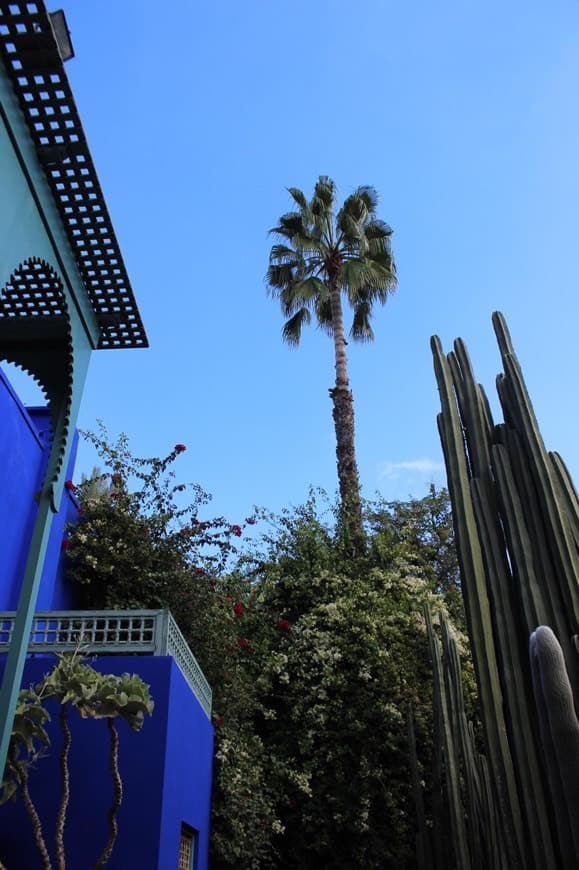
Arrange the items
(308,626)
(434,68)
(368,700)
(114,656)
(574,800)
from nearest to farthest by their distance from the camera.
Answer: (574,800) → (114,656) → (368,700) → (308,626) → (434,68)

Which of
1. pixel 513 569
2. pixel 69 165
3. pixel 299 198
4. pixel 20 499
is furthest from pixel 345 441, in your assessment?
pixel 69 165

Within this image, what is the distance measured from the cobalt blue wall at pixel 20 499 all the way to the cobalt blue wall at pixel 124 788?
5.91ft

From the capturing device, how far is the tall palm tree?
13.8 m

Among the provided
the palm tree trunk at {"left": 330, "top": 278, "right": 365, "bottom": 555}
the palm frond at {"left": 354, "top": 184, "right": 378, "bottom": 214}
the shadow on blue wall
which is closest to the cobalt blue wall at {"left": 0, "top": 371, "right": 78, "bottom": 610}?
the shadow on blue wall

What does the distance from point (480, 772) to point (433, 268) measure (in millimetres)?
10608

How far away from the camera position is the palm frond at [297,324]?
1452cm

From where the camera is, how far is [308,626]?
32.7ft

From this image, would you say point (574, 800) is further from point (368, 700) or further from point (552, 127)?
point (552, 127)

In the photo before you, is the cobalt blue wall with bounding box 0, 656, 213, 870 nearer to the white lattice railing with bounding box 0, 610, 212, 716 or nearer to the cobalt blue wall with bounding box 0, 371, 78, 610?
the white lattice railing with bounding box 0, 610, 212, 716

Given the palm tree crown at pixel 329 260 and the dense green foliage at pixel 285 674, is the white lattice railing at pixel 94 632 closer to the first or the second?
the dense green foliage at pixel 285 674

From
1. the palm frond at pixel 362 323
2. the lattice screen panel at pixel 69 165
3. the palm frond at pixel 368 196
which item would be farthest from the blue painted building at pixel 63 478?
the palm frond at pixel 368 196

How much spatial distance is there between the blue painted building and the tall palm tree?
7530 millimetres

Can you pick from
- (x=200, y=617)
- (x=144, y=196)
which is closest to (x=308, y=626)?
(x=200, y=617)

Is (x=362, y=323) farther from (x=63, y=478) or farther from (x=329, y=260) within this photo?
(x=63, y=478)
